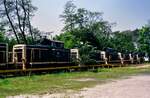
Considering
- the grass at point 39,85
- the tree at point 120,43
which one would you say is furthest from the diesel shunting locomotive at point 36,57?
the tree at point 120,43

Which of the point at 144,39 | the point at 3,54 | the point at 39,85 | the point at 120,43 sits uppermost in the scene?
the point at 144,39

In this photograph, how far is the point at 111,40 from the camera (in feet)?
284

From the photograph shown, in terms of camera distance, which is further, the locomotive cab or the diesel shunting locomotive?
the diesel shunting locomotive

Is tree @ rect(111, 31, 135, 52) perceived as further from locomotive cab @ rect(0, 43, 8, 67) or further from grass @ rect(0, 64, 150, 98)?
grass @ rect(0, 64, 150, 98)

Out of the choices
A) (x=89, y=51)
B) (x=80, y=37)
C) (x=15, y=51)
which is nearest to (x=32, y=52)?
(x=15, y=51)

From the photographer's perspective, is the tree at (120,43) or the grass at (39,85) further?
the tree at (120,43)

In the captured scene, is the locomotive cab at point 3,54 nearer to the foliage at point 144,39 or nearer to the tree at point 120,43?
the tree at point 120,43

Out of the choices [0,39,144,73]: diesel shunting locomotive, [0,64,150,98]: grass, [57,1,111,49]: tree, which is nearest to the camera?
[0,64,150,98]: grass

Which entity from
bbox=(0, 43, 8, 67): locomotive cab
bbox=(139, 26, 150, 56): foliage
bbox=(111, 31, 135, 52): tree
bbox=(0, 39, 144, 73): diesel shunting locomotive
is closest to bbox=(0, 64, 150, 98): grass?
bbox=(0, 43, 8, 67): locomotive cab

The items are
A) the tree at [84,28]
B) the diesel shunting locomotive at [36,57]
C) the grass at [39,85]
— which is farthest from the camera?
the tree at [84,28]

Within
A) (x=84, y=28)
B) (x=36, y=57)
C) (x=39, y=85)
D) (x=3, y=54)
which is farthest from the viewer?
(x=84, y=28)

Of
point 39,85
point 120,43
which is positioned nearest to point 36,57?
point 39,85

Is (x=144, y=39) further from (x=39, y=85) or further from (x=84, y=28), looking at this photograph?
(x=39, y=85)

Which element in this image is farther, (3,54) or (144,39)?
(144,39)
